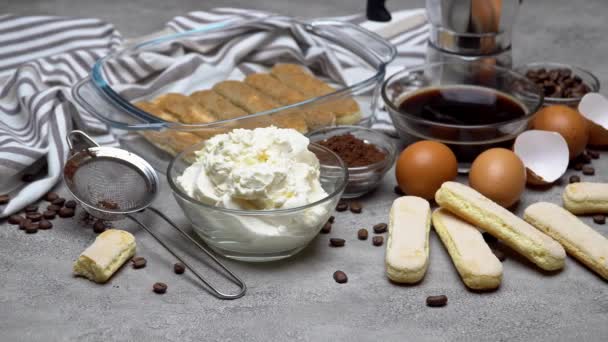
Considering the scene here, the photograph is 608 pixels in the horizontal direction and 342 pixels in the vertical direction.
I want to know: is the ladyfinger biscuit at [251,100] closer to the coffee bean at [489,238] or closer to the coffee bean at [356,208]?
the coffee bean at [356,208]

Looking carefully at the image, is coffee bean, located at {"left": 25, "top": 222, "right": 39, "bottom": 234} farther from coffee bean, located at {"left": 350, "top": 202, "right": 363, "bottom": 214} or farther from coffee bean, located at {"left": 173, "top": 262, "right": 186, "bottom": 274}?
coffee bean, located at {"left": 350, "top": 202, "right": 363, "bottom": 214}

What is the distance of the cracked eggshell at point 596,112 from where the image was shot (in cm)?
260

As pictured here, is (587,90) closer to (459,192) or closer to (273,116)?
(459,192)

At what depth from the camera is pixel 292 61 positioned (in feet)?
10.3

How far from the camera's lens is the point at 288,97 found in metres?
2.78

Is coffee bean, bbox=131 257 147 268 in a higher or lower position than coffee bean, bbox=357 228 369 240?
higher

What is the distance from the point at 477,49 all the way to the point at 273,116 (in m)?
0.75

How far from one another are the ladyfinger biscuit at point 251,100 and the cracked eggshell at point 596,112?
2.93 ft

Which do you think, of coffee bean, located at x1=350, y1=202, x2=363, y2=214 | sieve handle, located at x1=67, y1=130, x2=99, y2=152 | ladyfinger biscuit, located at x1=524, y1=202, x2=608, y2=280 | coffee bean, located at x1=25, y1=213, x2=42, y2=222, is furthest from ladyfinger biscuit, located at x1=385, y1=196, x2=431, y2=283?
coffee bean, located at x1=25, y1=213, x2=42, y2=222

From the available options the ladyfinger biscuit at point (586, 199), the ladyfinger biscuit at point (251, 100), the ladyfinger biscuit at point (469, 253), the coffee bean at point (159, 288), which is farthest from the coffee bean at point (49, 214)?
the ladyfinger biscuit at point (586, 199)

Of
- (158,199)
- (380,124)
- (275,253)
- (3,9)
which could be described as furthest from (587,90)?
(3,9)

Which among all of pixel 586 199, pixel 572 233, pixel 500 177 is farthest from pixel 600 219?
pixel 500 177

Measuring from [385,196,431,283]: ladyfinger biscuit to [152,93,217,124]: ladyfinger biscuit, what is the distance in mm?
770

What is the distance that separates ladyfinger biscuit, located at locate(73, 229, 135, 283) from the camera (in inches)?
79.6
